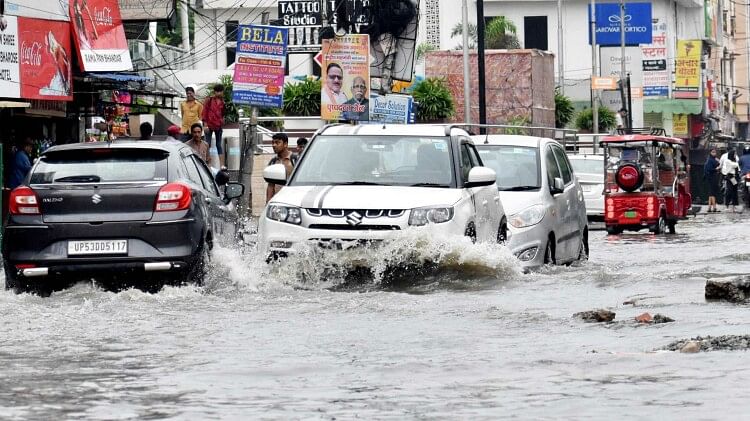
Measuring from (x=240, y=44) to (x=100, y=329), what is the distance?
16198 mm

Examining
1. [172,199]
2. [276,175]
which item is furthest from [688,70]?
[172,199]

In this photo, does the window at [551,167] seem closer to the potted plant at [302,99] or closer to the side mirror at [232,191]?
the side mirror at [232,191]

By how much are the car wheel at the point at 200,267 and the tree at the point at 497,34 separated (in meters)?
67.2

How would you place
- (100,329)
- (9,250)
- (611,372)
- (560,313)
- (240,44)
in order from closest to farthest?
(611,372) → (100,329) → (560,313) → (9,250) → (240,44)

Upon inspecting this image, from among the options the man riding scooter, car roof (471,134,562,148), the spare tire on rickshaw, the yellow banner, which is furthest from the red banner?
the yellow banner

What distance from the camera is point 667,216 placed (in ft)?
104

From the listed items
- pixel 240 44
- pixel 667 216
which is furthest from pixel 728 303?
pixel 667 216

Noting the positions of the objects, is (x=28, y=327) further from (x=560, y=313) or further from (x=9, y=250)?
(x=560, y=313)

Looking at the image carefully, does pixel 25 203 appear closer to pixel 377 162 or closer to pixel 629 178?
pixel 377 162

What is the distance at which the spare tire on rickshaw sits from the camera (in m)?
30.9

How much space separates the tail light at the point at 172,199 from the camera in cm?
1393

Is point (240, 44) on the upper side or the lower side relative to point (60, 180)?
upper

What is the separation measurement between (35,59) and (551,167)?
10531 mm

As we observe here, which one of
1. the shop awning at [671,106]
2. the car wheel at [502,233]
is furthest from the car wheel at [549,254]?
the shop awning at [671,106]
